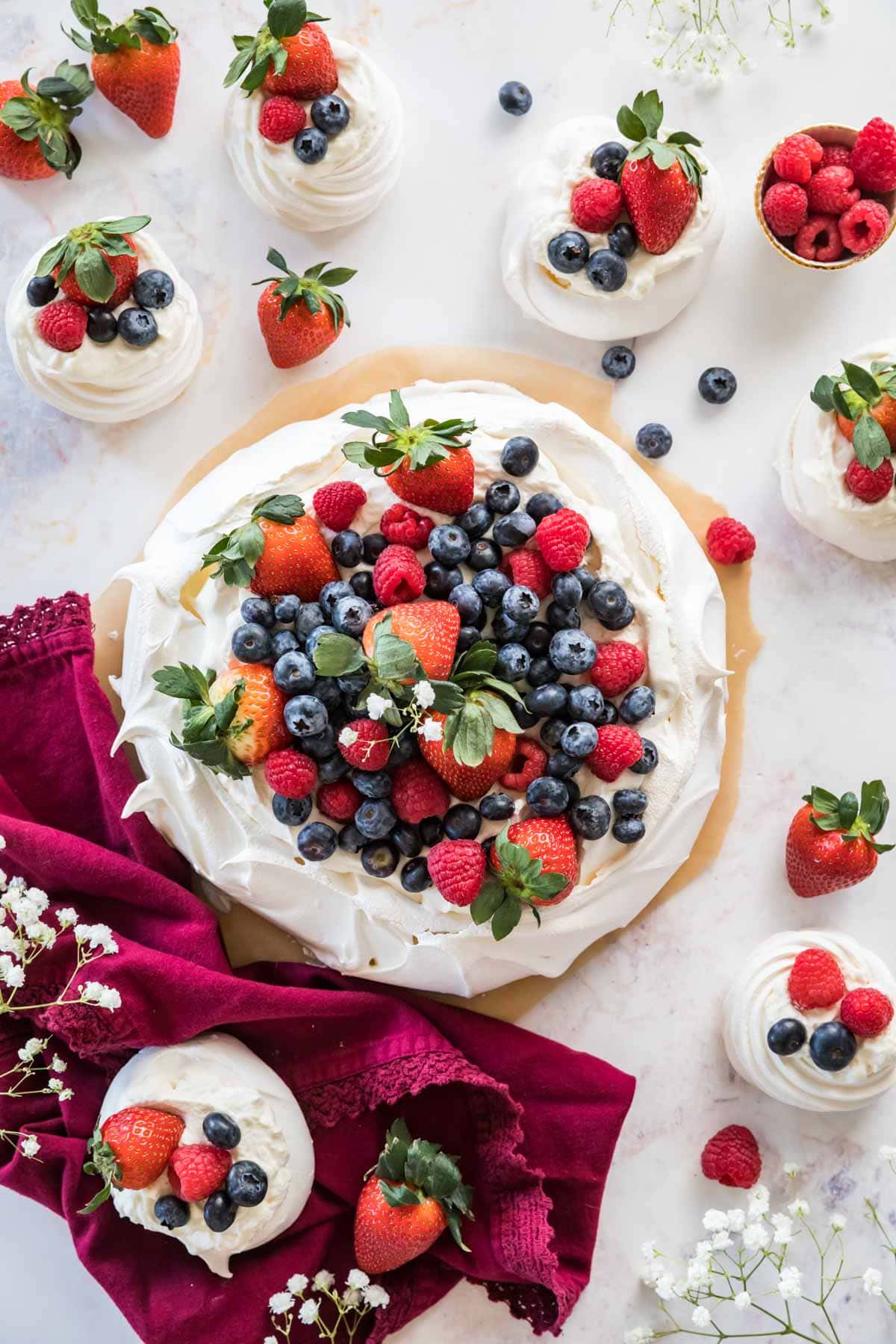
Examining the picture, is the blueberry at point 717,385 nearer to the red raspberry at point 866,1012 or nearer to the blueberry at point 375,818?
the blueberry at point 375,818

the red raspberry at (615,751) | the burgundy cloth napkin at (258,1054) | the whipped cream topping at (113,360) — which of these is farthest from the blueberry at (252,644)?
the whipped cream topping at (113,360)

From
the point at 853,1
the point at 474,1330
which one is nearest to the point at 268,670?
the point at 474,1330

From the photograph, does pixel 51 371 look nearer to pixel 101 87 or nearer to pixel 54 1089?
pixel 101 87

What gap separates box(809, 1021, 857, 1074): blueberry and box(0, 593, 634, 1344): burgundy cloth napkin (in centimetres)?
40

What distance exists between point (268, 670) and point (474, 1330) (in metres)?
1.59

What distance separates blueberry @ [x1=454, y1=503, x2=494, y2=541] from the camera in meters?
2.27

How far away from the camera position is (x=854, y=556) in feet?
8.91

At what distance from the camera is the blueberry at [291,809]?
2.22 metres

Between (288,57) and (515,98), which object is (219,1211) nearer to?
(288,57)

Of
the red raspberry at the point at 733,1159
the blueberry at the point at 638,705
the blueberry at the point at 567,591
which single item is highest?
the blueberry at the point at 567,591

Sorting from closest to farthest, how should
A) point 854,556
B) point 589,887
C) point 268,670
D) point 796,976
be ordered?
1. point 268,670
2. point 589,887
3. point 796,976
4. point 854,556

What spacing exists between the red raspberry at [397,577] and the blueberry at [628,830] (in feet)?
1.96

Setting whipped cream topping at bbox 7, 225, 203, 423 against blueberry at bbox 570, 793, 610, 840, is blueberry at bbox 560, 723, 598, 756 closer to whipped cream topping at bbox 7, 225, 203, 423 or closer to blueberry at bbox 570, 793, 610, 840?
blueberry at bbox 570, 793, 610, 840

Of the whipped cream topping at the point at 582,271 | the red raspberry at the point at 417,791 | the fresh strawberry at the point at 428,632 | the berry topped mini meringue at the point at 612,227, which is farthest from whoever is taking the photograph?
the whipped cream topping at the point at 582,271
